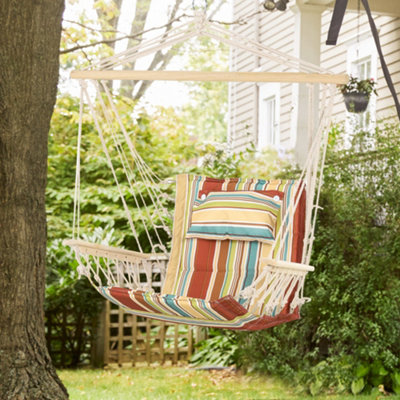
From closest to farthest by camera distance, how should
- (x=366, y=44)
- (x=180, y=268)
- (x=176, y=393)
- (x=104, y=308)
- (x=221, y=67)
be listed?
(x=180, y=268)
(x=176, y=393)
(x=104, y=308)
(x=366, y=44)
(x=221, y=67)

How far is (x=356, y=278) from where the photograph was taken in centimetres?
→ 470

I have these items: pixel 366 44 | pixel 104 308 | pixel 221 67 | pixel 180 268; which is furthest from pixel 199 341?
pixel 221 67

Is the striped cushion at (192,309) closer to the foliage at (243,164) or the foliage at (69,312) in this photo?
the foliage at (243,164)

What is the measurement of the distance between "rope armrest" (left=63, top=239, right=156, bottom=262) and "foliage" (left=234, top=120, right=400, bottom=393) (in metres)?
1.50

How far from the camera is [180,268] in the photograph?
395cm

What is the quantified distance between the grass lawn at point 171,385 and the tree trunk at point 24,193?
1.56 m

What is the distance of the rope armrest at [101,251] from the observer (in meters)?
3.27

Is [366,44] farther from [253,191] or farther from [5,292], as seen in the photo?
[5,292]

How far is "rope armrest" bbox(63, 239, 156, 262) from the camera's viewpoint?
10.7 ft

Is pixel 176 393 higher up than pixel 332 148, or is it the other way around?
pixel 332 148

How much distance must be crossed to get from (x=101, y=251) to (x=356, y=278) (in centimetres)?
192

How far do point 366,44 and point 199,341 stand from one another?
3.28 metres

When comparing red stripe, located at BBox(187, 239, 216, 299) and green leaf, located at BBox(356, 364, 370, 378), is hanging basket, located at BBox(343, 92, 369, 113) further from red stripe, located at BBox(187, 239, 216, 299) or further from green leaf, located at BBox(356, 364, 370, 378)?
red stripe, located at BBox(187, 239, 216, 299)

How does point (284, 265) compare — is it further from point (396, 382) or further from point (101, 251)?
point (396, 382)
